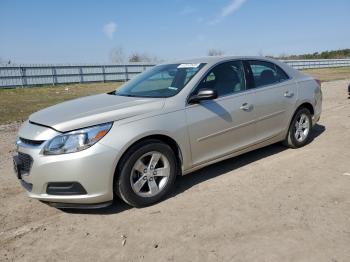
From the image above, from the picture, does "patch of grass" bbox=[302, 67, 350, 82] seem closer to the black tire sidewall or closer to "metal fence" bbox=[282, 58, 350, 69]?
"metal fence" bbox=[282, 58, 350, 69]

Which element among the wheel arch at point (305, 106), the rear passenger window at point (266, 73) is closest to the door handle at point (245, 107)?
the rear passenger window at point (266, 73)

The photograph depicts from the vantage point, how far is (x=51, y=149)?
3.56 metres

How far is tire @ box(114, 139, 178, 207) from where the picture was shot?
3.78m

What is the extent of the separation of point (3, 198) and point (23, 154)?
1.02 metres

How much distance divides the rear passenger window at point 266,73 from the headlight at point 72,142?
264 cm

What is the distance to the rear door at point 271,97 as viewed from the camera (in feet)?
16.9

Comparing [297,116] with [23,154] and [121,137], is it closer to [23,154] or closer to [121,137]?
[121,137]

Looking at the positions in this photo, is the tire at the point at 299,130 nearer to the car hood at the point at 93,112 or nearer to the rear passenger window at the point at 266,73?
the rear passenger window at the point at 266,73

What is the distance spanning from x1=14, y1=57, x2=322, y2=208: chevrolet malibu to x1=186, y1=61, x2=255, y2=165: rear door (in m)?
0.01

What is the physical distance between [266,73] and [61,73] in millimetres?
23516

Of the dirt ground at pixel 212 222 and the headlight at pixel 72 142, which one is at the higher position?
the headlight at pixel 72 142

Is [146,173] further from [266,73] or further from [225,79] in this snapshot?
[266,73]

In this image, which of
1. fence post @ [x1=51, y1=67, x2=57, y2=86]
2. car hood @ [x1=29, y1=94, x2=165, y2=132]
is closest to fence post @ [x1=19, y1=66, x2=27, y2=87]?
fence post @ [x1=51, y1=67, x2=57, y2=86]

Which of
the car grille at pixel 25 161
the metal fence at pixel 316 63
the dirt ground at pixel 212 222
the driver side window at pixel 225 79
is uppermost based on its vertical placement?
the metal fence at pixel 316 63
